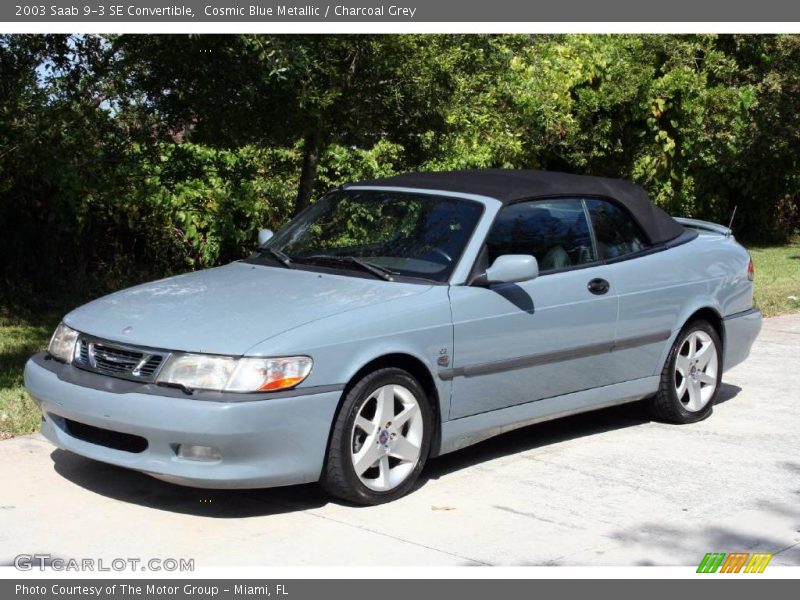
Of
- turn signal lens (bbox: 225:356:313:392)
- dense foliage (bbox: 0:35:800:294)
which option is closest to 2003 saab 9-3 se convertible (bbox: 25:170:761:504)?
turn signal lens (bbox: 225:356:313:392)

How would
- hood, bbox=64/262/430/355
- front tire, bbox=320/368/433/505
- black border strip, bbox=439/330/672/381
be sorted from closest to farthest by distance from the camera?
hood, bbox=64/262/430/355 < front tire, bbox=320/368/433/505 < black border strip, bbox=439/330/672/381

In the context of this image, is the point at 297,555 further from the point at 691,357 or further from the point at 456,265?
the point at 691,357

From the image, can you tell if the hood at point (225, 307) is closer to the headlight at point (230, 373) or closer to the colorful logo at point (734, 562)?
the headlight at point (230, 373)

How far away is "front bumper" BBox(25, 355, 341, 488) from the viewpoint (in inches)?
210

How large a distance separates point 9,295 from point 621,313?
6719 millimetres

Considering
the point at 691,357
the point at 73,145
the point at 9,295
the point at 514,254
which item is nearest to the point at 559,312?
the point at 514,254

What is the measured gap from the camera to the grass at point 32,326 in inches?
289

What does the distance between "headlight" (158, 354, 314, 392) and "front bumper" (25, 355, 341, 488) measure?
2.7 inches

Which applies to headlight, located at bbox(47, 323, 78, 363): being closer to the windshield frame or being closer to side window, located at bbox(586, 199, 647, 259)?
the windshield frame

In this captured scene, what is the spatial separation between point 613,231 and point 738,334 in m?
1.36

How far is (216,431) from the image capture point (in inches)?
209

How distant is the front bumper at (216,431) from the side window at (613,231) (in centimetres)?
241

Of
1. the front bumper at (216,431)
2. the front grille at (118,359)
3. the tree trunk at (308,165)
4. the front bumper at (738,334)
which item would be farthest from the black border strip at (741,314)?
the front grille at (118,359)

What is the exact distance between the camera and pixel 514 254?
6.63 meters
